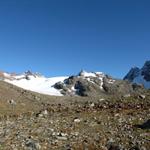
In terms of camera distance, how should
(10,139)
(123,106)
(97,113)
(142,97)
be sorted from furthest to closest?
(142,97)
(123,106)
(97,113)
(10,139)

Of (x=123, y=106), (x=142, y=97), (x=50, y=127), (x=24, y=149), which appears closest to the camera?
(x=24, y=149)

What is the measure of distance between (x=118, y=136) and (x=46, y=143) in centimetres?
504

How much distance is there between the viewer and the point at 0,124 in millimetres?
33281

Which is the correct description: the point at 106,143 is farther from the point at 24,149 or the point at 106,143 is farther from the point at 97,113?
the point at 97,113

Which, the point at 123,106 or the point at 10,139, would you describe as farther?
the point at 123,106

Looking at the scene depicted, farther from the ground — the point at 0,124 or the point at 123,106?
the point at 123,106

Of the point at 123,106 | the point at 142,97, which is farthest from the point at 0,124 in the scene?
the point at 142,97

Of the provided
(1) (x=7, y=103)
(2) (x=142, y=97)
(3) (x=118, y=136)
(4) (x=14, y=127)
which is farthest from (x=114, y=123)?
(1) (x=7, y=103)

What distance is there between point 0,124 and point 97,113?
1002cm

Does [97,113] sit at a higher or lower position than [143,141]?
higher

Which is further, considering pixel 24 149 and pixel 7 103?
pixel 7 103

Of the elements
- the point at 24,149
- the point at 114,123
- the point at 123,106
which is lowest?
the point at 24,149

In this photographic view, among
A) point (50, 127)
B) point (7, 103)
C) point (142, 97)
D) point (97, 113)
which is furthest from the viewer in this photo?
point (7, 103)

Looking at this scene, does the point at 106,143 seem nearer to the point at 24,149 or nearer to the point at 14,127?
the point at 24,149
